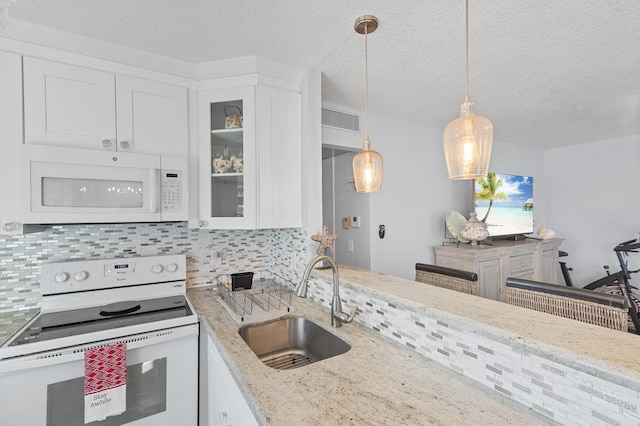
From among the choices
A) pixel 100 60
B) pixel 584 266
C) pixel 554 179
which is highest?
pixel 100 60

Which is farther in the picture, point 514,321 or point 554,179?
point 554,179

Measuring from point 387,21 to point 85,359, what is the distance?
2.10 m

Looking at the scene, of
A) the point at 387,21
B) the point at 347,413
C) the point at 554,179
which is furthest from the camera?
the point at 554,179

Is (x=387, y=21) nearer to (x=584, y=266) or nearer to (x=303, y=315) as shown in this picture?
(x=303, y=315)

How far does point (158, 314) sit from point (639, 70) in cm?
344

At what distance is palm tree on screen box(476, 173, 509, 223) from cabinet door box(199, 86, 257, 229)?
2.70 meters

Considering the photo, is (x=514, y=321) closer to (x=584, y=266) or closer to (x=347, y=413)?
(x=347, y=413)

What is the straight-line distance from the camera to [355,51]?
163cm

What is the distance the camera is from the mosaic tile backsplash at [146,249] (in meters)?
1.61

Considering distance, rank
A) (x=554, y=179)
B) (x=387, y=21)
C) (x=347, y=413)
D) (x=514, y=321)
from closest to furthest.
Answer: (x=347, y=413) → (x=514, y=321) → (x=387, y=21) → (x=554, y=179)

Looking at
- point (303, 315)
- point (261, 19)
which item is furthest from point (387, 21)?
point (303, 315)

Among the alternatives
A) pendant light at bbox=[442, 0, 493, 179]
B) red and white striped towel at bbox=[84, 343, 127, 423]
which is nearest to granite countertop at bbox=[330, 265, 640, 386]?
pendant light at bbox=[442, 0, 493, 179]

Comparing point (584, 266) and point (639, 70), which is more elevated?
point (639, 70)

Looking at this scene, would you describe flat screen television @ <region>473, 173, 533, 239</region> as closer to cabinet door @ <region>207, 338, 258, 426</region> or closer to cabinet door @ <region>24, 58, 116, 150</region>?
cabinet door @ <region>207, 338, 258, 426</region>
